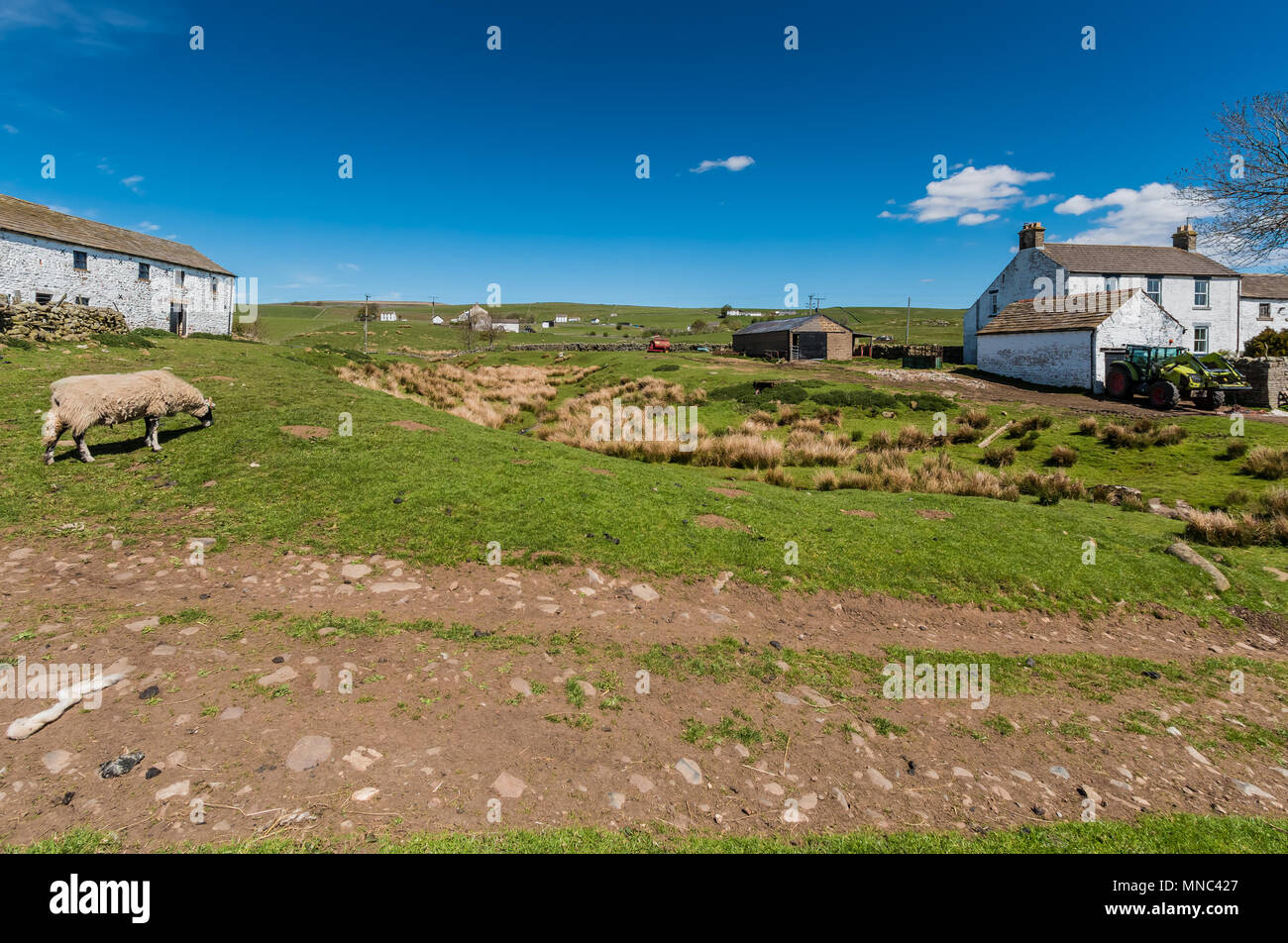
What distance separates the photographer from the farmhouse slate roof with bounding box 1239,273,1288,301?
170ft

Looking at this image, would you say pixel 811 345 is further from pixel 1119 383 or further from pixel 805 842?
pixel 805 842

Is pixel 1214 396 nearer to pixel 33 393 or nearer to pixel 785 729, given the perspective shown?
pixel 785 729

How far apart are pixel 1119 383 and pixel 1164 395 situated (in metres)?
4.21

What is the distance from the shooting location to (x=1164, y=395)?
28.2 meters

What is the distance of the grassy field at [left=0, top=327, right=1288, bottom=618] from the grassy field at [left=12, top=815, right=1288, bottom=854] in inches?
179

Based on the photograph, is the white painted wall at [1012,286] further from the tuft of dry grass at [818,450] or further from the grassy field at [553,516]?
the grassy field at [553,516]

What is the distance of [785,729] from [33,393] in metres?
18.9

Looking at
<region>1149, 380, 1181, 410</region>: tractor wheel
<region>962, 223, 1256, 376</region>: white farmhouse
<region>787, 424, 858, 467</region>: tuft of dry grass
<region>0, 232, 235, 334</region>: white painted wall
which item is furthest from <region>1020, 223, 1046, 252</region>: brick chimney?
<region>0, 232, 235, 334</region>: white painted wall

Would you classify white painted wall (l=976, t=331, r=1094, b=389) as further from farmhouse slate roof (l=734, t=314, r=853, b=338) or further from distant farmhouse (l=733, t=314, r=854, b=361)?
farmhouse slate roof (l=734, t=314, r=853, b=338)

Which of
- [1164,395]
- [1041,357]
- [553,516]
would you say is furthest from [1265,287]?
[553,516]

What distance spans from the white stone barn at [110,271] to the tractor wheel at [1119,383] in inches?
2288
